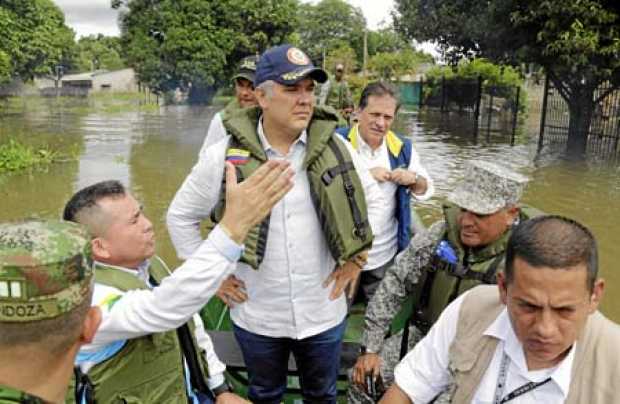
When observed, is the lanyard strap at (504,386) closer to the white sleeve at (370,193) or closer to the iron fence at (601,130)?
the white sleeve at (370,193)

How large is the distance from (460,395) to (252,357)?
3.86 feet

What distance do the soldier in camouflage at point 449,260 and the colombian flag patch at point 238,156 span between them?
0.87 metres

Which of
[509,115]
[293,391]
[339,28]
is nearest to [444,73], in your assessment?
[509,115]

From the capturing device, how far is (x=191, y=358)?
2.17 m

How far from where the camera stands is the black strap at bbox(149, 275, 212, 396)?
212 cm

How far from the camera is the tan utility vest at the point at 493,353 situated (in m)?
1.54

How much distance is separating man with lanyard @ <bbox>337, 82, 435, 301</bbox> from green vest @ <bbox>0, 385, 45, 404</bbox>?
2376 mm

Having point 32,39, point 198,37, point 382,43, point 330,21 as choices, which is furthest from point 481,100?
point 330,21

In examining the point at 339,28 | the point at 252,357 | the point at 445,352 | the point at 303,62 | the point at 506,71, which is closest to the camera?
the point at 445,352

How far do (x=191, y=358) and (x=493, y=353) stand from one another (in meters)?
1.10

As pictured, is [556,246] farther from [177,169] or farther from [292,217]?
[177,169]

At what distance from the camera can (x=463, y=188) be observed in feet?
8.25

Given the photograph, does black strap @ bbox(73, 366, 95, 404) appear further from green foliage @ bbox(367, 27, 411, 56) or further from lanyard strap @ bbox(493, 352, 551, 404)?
green foliage @ bbox(367, 27, 411, 56)

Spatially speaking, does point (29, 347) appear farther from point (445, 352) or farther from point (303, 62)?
point (303, 62)
